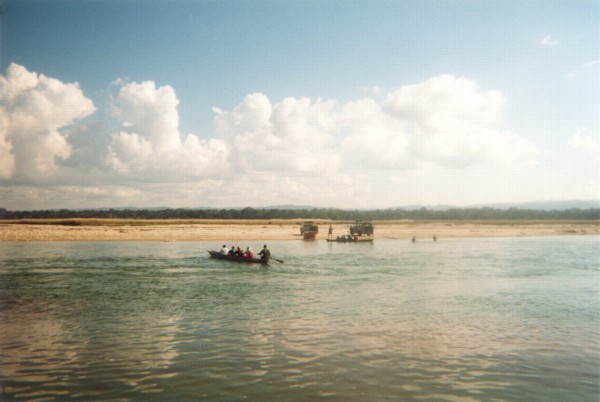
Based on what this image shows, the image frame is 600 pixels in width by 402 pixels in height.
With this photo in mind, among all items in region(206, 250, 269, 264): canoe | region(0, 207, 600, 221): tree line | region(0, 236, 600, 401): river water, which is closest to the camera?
region(0, 236, 600, 401): river water

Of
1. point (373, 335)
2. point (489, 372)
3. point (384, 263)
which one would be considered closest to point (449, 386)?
point (489, 372)

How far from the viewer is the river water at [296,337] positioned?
1120 centimetres

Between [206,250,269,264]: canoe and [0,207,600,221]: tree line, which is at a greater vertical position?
[0,207,600,221]: tree line

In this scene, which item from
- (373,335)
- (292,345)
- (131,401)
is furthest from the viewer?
(373,335)

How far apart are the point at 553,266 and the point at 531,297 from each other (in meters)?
17.7

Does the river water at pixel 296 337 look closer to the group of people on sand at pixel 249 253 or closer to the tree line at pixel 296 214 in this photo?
the group of people on sand at pixel 249 253

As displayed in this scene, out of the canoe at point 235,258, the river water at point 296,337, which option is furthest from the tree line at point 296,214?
the river water at point 296,337

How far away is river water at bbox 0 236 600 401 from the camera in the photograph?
11203 millimetres

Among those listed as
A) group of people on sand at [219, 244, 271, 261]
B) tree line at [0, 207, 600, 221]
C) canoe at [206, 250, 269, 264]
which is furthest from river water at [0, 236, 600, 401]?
tree line at [0, 207, 600, 221]

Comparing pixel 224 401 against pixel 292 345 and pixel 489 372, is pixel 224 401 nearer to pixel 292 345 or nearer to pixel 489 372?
pixel 292 345

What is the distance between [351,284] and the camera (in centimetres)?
2781

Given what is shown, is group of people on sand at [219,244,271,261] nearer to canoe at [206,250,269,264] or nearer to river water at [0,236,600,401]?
canoe at [206,250,269,264]

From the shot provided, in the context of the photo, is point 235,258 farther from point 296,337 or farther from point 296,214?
point 296,214

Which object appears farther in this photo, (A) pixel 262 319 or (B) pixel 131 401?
(A) pixel 262 319
